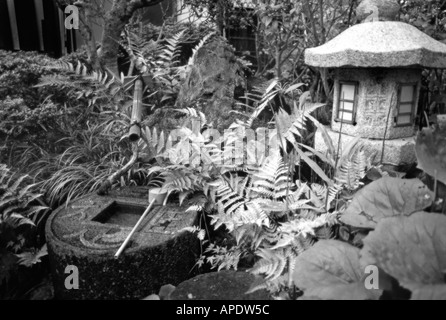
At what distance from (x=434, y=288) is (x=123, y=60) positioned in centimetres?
694

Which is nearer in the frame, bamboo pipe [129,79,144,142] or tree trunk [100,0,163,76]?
bamboo pipe [129,79,144,142]

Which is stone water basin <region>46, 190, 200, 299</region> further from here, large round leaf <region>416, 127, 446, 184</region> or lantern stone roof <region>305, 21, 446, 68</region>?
lantern stone roof <region>305, 21, 446, 68</region>

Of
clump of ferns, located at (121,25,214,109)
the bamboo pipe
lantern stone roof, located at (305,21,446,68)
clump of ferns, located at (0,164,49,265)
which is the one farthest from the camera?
clump of ferns, located at (121,25,214,109)

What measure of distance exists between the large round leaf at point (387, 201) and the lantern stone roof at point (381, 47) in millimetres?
1313

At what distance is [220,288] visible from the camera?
2301 millimetres

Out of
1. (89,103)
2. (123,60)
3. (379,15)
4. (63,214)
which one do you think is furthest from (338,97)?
(123,60)

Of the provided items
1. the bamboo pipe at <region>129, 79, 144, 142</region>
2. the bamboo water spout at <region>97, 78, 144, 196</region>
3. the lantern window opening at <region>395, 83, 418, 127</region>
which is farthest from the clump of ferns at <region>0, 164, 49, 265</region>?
the lantern window opening at <region>395, 83, 418, 127</region>

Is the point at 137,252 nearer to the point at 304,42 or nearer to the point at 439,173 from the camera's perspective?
the point at 439,173

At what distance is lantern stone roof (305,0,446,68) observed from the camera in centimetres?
294

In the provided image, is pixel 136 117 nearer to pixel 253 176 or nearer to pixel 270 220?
pixel 253 176

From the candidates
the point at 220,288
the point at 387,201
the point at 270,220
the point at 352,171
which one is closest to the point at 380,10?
the point at 352,171

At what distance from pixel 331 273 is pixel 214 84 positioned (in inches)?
127

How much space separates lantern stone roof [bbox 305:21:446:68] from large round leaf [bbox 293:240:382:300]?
1802 mm

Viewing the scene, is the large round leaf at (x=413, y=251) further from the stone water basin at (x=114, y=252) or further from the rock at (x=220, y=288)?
the stone water basin at (x=114, y=252)
